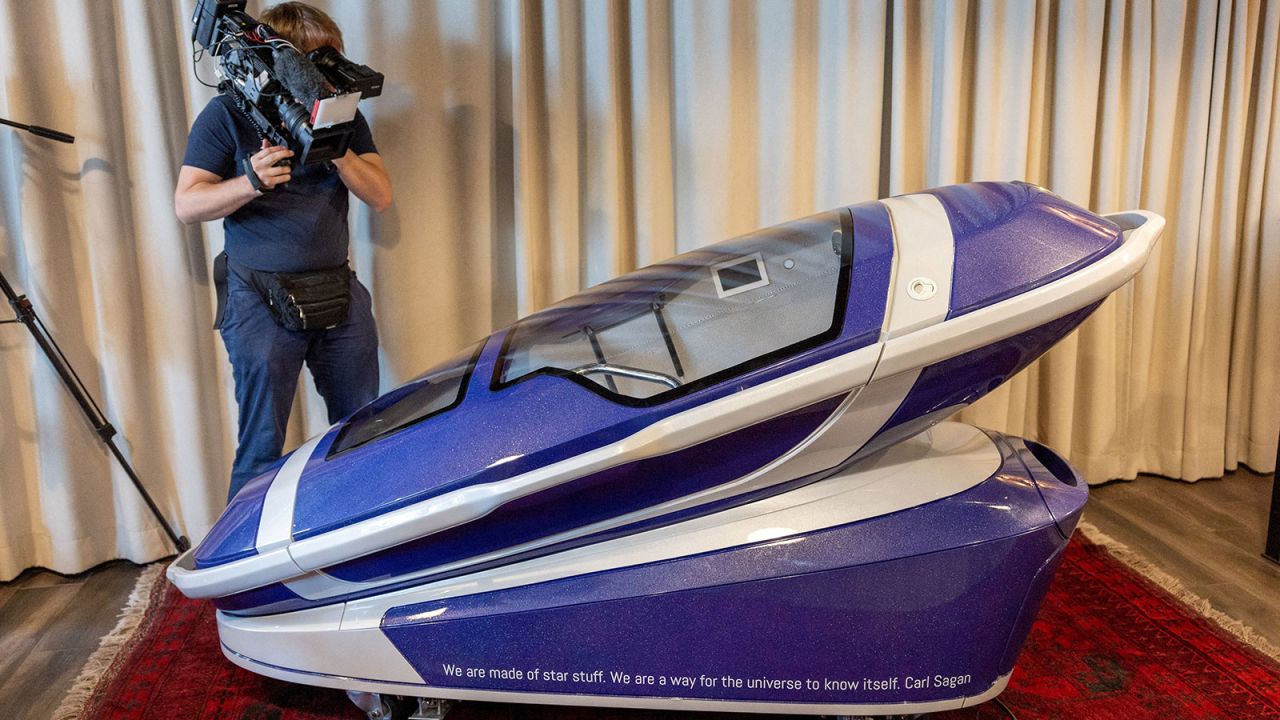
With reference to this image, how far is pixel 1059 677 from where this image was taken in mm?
1808

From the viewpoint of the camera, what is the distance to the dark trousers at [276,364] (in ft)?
6.75

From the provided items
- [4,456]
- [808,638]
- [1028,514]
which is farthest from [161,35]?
[1028,514]

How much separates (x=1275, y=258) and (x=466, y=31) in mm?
2209

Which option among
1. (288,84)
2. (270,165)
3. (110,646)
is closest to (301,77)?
(288,84)

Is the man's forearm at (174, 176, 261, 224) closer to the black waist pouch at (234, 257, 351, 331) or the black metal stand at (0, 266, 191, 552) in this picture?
the black waist pouch at (234, 257, 351, 331)

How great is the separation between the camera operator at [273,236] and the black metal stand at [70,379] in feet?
1.23

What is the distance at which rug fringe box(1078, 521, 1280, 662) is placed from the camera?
1.90 meters

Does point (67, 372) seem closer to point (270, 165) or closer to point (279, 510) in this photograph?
point (270, 165)

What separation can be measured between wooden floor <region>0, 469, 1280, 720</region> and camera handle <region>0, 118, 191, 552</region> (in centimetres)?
20

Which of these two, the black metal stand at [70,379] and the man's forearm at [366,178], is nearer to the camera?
the man's forearm at [366,178]

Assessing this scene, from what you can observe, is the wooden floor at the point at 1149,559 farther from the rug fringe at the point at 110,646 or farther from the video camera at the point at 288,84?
the video camera at the point at 288,84

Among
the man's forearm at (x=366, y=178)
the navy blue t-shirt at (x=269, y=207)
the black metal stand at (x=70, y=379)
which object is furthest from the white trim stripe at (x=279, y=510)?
the black metal stand at (x=70, y=379)

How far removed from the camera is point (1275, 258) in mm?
2633

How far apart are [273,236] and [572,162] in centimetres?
75
